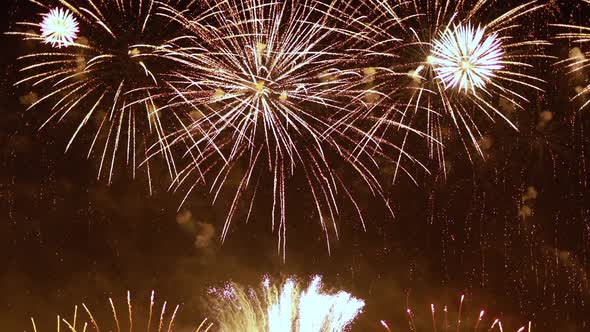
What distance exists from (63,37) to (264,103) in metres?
4.04

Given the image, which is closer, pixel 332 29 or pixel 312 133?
pixel 332 29

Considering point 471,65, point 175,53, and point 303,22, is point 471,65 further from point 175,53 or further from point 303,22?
point 175,53

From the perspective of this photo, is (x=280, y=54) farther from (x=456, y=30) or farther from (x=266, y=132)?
(x=456, y=30)

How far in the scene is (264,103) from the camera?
46.9 feet

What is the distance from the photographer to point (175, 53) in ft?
45.1

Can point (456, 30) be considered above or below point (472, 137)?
above

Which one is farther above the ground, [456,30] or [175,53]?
[456,30]

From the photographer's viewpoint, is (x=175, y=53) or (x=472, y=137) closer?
(x=472, y=137)

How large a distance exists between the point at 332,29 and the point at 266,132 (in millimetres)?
2393

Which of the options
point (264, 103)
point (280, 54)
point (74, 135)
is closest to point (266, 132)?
point (264, 103)

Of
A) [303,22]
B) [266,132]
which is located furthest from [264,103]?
[303,22]

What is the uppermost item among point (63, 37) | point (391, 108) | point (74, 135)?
point (391, 108)

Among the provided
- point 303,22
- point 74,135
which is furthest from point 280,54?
point 74,135

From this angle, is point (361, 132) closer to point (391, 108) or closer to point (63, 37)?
point (391, 108)
